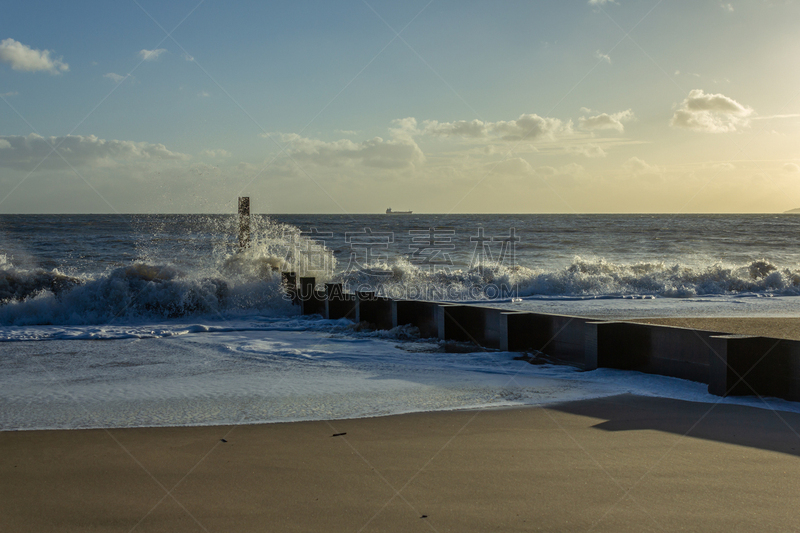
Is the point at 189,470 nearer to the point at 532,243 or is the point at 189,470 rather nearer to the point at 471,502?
the point at 471,502

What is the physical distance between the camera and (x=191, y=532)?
2811 millimetres

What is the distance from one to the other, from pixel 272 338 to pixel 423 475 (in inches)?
279

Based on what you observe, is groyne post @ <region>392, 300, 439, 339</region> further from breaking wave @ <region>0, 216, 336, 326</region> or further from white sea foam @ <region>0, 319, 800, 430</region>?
breaking wave @ <region>0, 216, 336, 326</region>

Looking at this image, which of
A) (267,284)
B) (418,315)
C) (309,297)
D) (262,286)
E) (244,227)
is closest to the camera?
(418,315)

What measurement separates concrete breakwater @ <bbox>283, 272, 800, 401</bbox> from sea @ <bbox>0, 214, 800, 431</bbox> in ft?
0.73

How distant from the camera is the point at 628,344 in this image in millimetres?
6723

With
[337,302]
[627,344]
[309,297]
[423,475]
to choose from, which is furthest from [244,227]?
[423,475]

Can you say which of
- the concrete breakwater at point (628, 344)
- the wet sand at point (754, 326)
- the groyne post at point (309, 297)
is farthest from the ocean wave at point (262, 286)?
the wet sand at point (754, 326)

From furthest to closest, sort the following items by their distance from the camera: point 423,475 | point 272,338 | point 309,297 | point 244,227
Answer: point 244,227
point 309,297
point 272,338
point 423,475

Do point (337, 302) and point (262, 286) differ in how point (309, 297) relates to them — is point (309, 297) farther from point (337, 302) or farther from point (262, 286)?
point (262, 286)

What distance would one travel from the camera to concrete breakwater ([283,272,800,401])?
5.37 m

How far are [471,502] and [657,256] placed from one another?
33583 mm

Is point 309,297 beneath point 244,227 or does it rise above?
beneath

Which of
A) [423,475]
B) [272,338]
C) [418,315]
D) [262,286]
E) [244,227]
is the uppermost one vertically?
[244,227]
